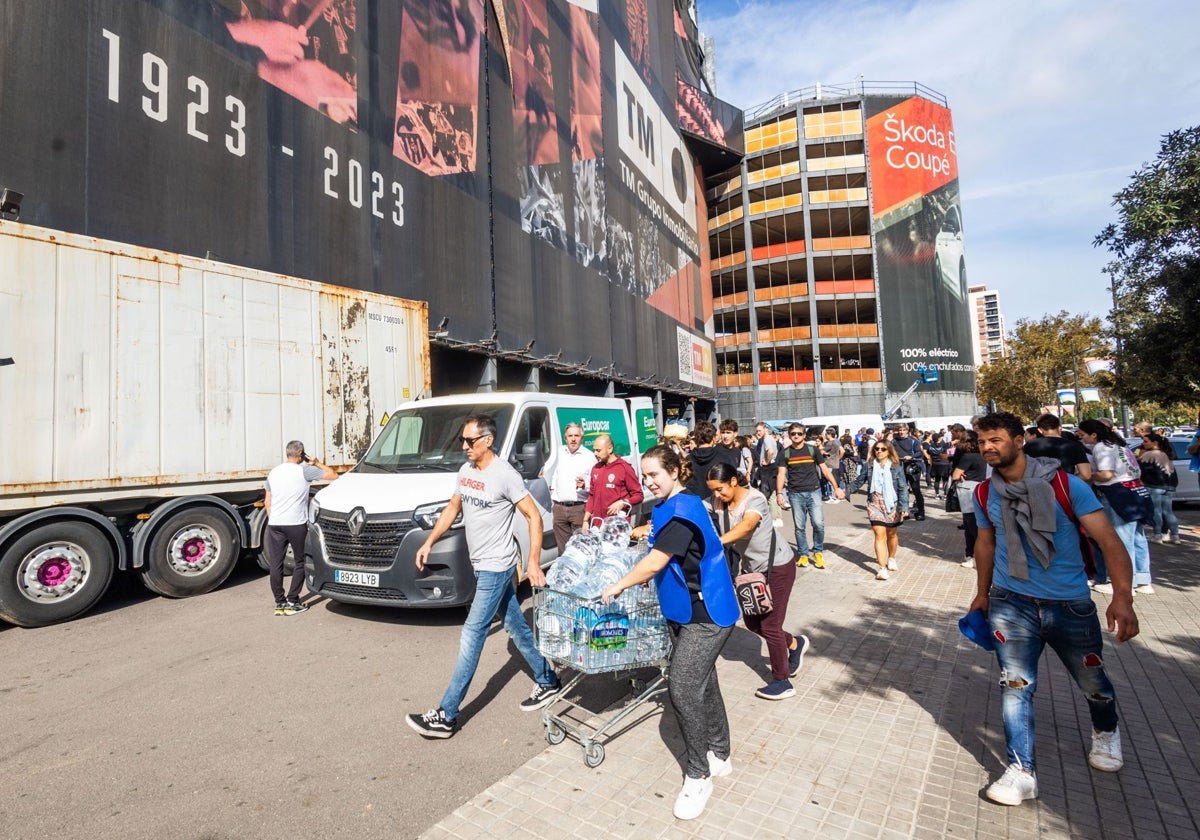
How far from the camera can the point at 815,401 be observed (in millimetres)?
45438

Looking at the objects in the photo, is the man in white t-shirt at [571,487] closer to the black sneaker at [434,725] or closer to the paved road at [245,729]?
the paved road at [245,729]

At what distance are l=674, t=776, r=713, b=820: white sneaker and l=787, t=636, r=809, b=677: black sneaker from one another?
1.60 metres

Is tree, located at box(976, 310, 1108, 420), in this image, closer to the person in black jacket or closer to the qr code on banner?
the qr code on banner

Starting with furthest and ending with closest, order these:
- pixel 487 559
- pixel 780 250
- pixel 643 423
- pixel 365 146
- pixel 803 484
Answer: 1. pixel 780 250
2. pixel 365 146
3. pixel 643 423
4. pixel 803 484
5. pixel 487 559

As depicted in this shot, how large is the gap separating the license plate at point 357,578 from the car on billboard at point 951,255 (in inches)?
2061

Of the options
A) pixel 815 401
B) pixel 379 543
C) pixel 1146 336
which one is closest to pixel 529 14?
pixel 1146 336

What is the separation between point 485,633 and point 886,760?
235cm

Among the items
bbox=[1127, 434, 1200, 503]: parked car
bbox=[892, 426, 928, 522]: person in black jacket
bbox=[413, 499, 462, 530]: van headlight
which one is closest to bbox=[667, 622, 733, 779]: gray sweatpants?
bbox=[413, 499, 462, 530]: van headlight

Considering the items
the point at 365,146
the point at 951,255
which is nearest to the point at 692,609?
the point at 365,146

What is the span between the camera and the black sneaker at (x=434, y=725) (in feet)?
11.6

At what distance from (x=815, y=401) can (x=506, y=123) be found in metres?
33.9

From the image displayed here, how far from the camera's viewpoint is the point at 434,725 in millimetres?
3537

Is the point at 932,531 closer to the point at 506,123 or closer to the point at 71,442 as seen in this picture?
the point at 71,442

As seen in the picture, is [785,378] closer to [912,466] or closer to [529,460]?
[912,466]
